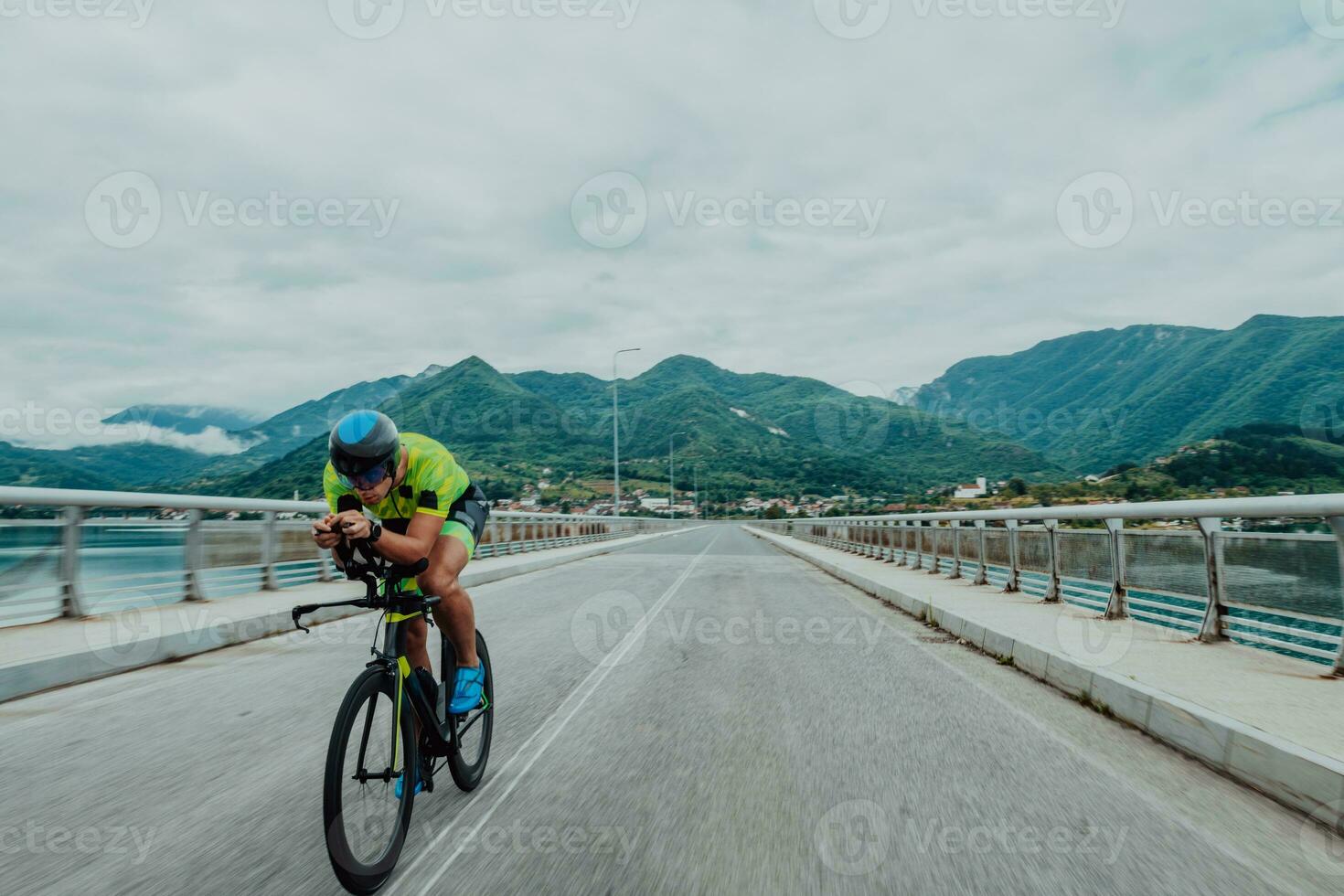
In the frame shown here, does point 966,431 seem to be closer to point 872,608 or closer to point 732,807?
point 872,608

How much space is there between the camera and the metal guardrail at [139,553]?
8.56 metres

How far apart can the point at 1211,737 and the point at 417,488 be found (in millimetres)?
4491

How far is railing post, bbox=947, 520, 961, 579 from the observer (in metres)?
16.2

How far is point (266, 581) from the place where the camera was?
12.9 metres

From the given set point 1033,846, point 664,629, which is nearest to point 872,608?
point 664,629

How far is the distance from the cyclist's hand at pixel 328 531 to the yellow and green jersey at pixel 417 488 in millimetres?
444

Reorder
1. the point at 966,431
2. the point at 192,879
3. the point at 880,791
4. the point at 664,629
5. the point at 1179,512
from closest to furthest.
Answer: the point at 192,879 < the point at 880,791 < the point at 1179,512 < the point at 664,629 < the point at 966,431

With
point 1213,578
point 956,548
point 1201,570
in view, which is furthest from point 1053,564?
point 956,548

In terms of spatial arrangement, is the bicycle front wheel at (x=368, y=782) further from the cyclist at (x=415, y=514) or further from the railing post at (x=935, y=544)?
the railing post at (x=935, y=544)

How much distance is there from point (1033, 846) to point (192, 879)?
→ 10.9 feet

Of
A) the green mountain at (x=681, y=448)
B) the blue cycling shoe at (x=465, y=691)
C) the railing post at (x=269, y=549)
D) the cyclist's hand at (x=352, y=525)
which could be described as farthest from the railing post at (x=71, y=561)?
the green mountain at (x=681, y=448)

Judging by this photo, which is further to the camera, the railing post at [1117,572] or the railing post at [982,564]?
the railing post at [982,564]

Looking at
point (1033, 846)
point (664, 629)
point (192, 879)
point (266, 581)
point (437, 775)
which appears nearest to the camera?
point (192, 879)

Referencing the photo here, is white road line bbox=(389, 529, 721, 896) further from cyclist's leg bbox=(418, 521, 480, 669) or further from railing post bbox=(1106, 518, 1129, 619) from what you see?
railing post bbox=(1106, 518, 1129, 619)
